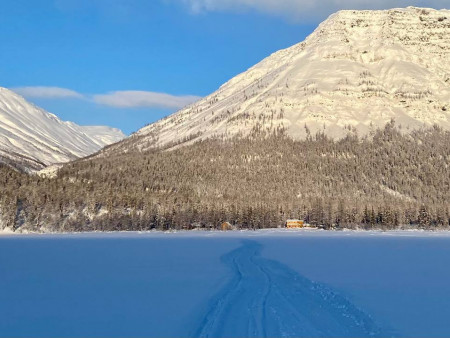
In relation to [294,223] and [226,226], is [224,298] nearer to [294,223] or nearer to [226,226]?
[226,226]

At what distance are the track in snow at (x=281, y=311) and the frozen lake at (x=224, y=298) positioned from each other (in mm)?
64

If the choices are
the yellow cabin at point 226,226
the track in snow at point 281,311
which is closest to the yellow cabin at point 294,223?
the yellow cabin at point 226,226

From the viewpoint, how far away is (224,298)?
39312 millimetres

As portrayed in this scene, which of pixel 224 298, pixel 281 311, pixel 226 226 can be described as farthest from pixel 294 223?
pixel 281 311

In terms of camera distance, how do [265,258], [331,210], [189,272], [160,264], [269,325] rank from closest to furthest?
[269,325] → [189,272] → [160,264] → [265,258] → [331,210]

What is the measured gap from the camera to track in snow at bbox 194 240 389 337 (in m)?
29.4

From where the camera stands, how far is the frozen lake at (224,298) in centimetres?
3067

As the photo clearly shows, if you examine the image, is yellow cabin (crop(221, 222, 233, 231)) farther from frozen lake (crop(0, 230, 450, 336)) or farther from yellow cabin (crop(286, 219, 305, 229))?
frozen lake (crop(0, 230, 450, 336))

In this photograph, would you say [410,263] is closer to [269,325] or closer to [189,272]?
[189,272]

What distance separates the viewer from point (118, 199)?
186m

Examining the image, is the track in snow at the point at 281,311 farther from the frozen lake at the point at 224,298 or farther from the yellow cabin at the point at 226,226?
the yellow cabin at the point at 226,226

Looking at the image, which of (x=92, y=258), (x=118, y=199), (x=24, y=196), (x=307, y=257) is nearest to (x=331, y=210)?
(x=118, y=199)

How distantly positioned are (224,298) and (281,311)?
625 centimetres

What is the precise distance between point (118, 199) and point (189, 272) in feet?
442
